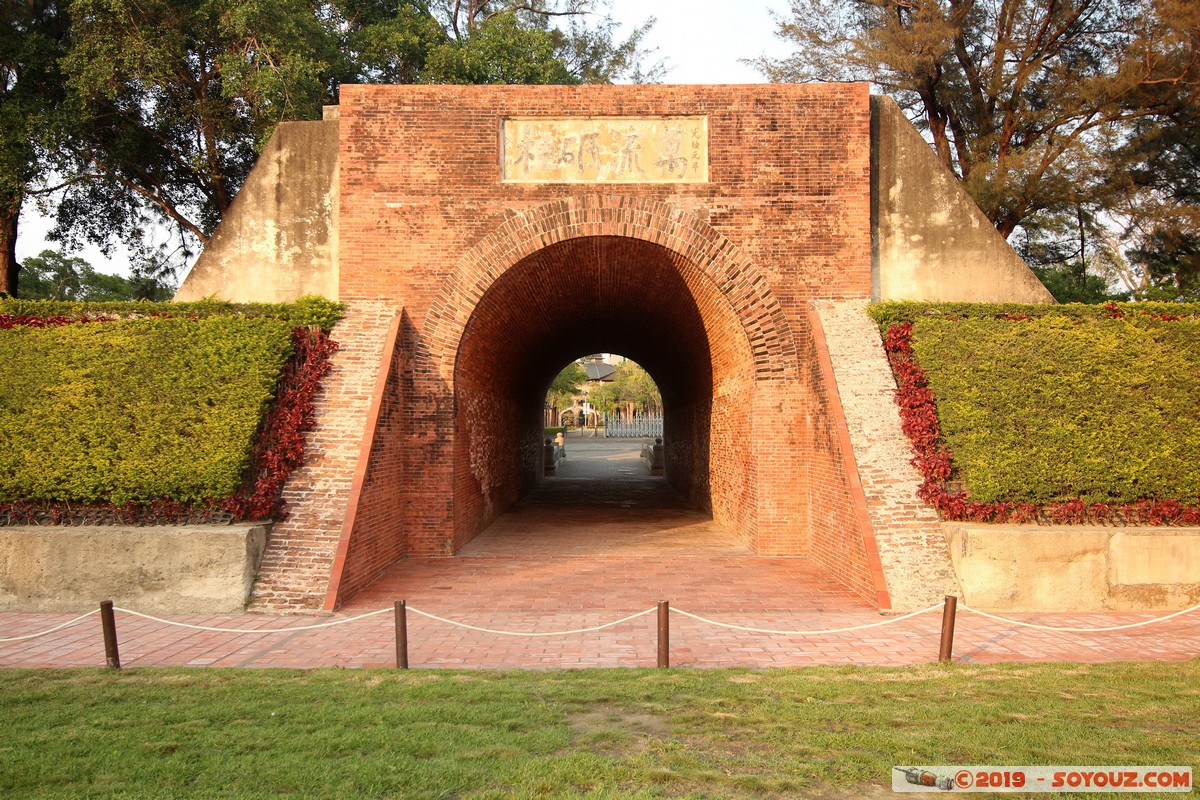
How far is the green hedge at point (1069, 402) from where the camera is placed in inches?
302

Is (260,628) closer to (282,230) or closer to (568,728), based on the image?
(568,728)

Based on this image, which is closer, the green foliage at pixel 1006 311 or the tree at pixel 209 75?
the green foliage at pixel 1006 311

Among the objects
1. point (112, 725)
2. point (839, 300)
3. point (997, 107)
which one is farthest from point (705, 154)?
point (997, 107)

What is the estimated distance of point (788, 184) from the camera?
991cm

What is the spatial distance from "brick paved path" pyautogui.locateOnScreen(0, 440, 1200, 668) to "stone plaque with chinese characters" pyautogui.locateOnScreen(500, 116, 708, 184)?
529 centimetres

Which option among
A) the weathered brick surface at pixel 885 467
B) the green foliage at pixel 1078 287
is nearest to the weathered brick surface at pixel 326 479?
the weathered brick surface at pixel 885 467

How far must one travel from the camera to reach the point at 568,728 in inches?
166

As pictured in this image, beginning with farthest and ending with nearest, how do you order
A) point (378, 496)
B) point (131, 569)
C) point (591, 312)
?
point (591, 312) → point (378, 496) → point (131, 569)

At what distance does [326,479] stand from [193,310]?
322 centimetres

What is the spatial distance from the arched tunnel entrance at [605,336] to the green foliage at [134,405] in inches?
111

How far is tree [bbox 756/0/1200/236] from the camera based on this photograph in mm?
13281

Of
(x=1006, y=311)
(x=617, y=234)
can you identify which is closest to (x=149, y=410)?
(x=617, y=234)

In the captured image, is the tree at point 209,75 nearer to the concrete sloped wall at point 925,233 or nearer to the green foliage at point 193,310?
the green foliage at point 193,310

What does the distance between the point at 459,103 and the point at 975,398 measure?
7719mm
